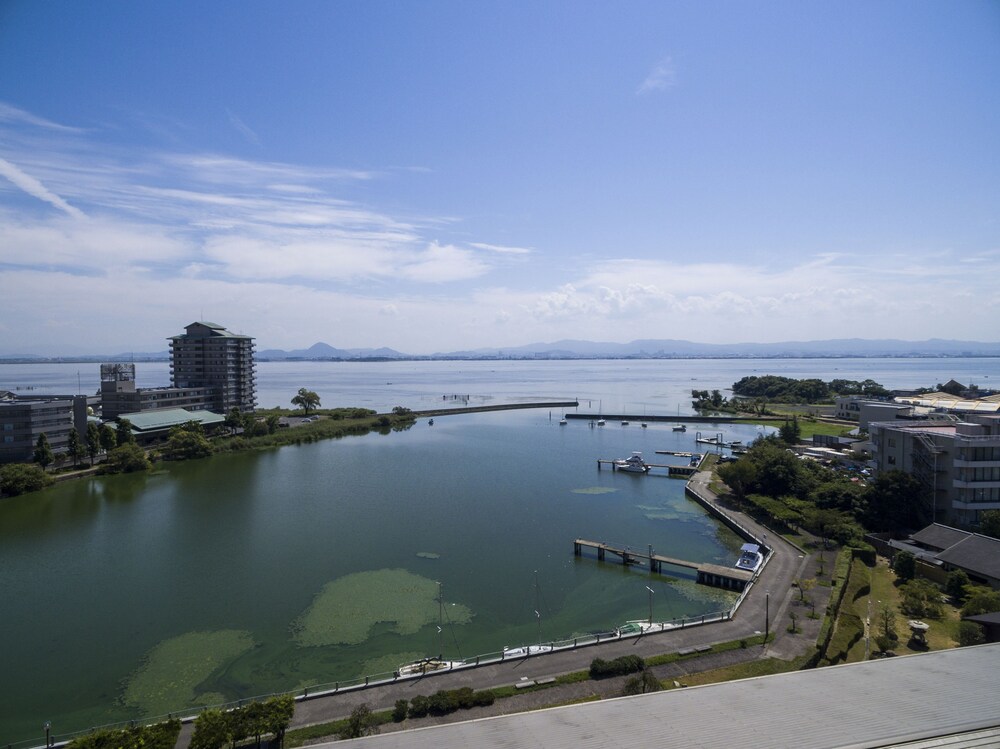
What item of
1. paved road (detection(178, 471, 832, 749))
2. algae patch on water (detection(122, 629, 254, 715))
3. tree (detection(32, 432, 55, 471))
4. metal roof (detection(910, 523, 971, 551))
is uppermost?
tree (detection(32, 432, 55, 471))

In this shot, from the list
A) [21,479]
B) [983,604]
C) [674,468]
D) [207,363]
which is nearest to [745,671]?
[983,604]

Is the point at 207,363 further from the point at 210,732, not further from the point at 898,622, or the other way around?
the point at 898,622

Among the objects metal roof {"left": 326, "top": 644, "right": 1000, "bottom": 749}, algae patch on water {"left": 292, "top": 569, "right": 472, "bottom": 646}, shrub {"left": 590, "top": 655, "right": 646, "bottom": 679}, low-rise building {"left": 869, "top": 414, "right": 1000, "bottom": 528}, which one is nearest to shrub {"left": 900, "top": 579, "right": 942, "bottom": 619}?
metal roof {"left": 326, "top": 644, "right": 1000, "bottom": 749}

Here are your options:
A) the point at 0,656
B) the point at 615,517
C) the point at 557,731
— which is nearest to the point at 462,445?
the point at 615,517

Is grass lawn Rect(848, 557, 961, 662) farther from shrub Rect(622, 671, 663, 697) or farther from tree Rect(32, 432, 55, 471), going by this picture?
tree Rect(32, 432, 55, 471)

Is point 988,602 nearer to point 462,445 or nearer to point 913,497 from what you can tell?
point 913,497

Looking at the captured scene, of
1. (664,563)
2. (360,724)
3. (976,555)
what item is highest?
(976,555)
